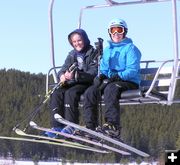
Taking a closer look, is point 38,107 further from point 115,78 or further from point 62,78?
point 115,78

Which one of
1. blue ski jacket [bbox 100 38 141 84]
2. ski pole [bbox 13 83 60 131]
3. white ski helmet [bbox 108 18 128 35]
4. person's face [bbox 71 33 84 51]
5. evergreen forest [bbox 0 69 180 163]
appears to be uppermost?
white ski helmet [bbox 108 18 128 35]

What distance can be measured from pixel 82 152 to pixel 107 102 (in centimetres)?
9351

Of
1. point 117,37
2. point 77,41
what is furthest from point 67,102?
point 117,37

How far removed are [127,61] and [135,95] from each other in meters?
0.46

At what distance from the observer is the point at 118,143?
23.0 feet

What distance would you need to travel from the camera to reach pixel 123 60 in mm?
7395

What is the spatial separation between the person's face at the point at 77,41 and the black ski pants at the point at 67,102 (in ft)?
1.66

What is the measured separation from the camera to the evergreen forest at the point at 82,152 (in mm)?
92812

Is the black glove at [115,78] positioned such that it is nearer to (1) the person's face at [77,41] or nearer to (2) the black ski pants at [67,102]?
(2) the black ski pants at [67,102]

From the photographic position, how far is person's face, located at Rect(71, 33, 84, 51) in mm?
7727

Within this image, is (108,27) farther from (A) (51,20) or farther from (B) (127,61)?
(A) (51,20)

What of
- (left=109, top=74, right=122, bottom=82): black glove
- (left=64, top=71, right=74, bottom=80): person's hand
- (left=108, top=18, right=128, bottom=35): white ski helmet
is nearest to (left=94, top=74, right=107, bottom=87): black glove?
(left=109, top=74, right=122, bottom=82): black glove

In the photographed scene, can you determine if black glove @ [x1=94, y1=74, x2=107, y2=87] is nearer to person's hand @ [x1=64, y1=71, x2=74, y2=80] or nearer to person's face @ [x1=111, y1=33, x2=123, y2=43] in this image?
person's hand @ [x1=64, y1=71, x2=74, y2=80]

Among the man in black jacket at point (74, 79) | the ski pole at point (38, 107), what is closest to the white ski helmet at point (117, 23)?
the man in black jacket at point (74, 79)
